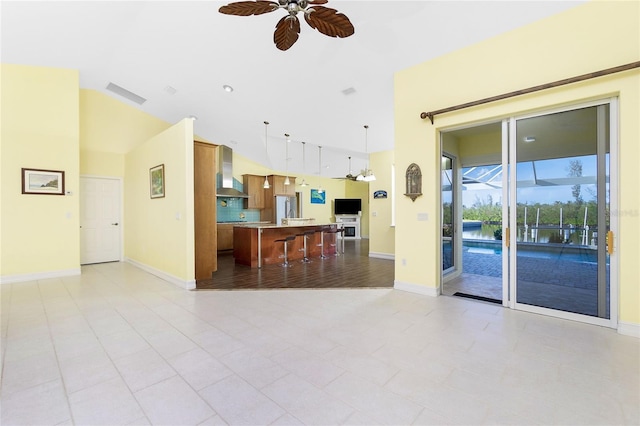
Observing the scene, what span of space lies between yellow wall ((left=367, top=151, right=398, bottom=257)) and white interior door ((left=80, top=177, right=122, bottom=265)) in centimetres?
630

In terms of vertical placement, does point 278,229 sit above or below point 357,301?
above

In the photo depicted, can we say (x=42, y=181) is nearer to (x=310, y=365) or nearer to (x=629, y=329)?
(x=310, y=365)

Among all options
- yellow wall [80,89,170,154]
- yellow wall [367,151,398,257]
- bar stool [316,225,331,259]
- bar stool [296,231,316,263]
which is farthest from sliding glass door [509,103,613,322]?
yellow wall [80,89,170,154]

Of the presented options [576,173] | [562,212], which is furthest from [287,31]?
[562,212]

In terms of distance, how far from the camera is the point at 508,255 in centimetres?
348

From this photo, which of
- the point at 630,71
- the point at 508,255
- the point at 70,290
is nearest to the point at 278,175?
the point at 70,290

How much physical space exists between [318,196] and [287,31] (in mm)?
9381

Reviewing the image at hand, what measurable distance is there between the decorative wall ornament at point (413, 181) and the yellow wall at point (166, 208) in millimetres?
3254

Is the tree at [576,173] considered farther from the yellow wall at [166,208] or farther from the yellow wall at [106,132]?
the yellow wall at [106,132]

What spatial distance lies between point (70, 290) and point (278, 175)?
21.7ft

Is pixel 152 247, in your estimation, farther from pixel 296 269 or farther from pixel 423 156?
pixel 423 156

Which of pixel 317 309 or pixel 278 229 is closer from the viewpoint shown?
pixel 317 309

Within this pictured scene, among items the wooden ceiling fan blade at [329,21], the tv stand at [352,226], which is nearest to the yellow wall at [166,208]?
the wooden ceiling fan blade at [329,21]

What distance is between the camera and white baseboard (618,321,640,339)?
2646mm
